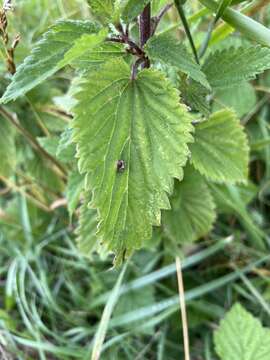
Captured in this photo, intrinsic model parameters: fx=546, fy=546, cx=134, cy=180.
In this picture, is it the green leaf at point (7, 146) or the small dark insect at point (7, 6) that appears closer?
the small dark insect at point (7, 6)

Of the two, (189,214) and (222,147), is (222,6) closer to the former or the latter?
(222,147)

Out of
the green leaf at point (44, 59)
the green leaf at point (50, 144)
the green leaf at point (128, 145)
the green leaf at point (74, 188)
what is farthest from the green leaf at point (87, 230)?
the green leaf at point (44, 59)

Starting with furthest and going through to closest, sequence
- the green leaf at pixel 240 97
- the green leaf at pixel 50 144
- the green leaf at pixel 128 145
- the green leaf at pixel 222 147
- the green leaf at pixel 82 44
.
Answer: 1. the green leaf at pixel 240 97
2. the green leaf at pixel 50 144
3. the green leaf at pixel 222 147
4. the green leaf at pixel 128 145
5. the green leaf at pixel 82 44

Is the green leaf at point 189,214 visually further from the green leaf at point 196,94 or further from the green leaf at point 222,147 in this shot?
the green leaf at point 196,94

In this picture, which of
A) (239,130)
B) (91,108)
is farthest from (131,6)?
(239,130)

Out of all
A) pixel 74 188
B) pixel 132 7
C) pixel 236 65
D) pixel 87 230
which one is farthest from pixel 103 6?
pixel 87 230
